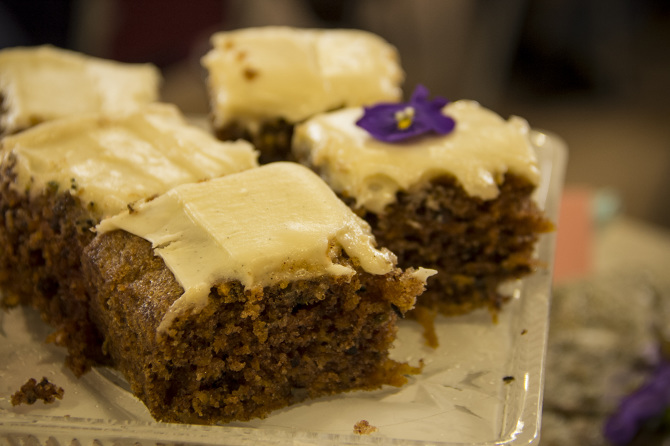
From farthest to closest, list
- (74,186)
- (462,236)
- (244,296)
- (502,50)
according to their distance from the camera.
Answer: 1. (502,50)
2. (462,236)
3. (74,186)
4. (244,296)

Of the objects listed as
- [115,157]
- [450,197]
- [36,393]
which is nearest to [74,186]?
[115,157]

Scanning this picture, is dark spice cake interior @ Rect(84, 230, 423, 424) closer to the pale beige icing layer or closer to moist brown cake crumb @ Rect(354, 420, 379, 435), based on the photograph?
moist brown cake crumb @ Rect(354, 420, 379, 435)

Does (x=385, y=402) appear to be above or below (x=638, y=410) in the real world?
above

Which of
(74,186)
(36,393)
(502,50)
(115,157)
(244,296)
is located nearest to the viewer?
(244,296)

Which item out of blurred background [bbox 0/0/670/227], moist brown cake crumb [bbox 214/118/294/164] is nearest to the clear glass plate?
moist brown cake crumb [bbox 214/118/294/164]

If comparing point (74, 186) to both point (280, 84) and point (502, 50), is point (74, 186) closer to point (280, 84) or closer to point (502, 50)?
point (280, 84)

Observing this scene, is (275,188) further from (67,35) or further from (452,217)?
(67,35)

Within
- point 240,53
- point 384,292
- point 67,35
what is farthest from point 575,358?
point 67,35
